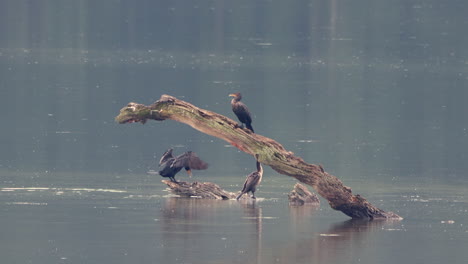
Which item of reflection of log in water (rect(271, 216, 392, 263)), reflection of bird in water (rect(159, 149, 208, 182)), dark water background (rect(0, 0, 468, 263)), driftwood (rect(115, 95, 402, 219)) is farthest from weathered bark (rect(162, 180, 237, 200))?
reflection of log in water (rect(271, 216, 392, 263))

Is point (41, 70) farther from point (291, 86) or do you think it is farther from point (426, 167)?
point (426, 167)

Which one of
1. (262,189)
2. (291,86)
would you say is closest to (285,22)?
(291,86)

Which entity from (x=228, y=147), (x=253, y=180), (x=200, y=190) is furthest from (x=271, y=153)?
(x=228, y=147)

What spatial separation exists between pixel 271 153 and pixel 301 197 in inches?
97.9

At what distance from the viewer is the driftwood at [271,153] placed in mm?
27203

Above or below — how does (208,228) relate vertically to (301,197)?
below

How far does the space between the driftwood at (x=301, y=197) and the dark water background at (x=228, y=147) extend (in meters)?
0.60

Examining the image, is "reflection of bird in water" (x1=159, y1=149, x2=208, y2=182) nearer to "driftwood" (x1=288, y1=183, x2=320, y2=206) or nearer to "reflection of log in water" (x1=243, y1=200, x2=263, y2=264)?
"reflection of log in water" (x1=243, y1=200, x2=263, y2=264)

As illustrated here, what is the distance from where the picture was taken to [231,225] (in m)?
26.0

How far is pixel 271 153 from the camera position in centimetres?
2733

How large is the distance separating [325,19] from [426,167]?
118m

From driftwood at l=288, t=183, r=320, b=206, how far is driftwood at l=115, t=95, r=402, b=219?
201cm

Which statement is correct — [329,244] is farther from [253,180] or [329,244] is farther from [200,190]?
[200,190]

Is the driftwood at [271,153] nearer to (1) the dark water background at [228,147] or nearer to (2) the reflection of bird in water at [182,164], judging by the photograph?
(1) the dark water background at [228,147]
